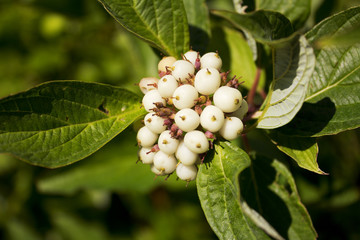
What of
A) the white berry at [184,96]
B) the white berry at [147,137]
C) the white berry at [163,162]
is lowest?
the white berry at [163,162]

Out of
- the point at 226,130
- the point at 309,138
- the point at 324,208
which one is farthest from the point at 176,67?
the point at 324,208

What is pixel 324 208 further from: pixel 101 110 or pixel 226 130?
pixel 101 110

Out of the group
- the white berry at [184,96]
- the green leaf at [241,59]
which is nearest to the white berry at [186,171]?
the white berry at [184,96]

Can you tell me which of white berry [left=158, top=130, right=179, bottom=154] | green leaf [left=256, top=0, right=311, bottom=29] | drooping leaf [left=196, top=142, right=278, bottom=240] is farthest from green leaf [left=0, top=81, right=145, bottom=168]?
green leaf [left=256, top=0, right=311, bottom=29]

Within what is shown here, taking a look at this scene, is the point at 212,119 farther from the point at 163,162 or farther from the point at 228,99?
the point at 163,162

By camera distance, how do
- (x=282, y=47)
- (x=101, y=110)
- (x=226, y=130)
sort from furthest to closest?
(x=101, y=110)
(x=226, y=130)
(x=282, y=47)

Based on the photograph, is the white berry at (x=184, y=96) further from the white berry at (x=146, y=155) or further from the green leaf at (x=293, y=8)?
the green leaf at (x=293, y=8)

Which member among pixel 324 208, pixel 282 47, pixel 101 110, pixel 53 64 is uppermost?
pixel 282 47

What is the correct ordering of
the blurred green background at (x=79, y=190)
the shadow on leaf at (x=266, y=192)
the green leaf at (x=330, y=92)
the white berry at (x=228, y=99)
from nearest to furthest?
the white berry at (x=228, y=99)
the green leaf at (x=330, y=92)
the shadow on leaf at (x=266, y=192)
the blurred green background at (x=79, y=190)
